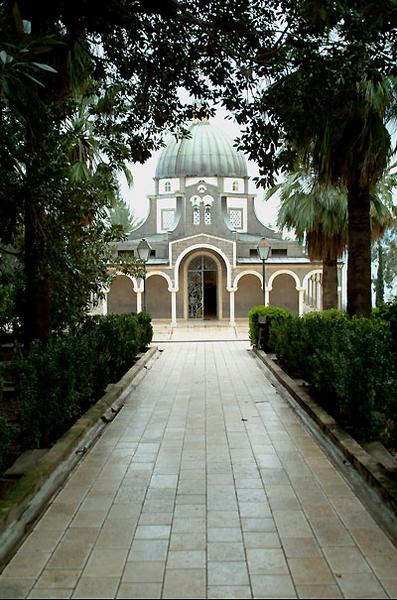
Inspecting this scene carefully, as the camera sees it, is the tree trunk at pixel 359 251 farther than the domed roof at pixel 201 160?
No

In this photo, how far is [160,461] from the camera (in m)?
6.86

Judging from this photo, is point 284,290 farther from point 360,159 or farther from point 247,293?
point 360,159

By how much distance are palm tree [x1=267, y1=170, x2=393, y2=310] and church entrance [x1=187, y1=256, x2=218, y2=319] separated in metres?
18.1

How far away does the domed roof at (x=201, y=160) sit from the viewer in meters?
47.7

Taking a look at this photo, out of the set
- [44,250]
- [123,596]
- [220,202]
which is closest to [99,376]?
[44,250]

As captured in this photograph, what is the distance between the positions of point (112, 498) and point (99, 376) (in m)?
4.94

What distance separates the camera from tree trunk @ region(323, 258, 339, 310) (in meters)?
23.2

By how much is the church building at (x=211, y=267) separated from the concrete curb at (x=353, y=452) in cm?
2913

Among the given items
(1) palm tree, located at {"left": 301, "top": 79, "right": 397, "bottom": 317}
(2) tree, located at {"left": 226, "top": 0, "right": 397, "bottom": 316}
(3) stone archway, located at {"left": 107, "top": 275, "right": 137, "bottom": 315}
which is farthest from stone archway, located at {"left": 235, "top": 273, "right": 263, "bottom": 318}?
(2) tree, located at {"left": 226, "top": 0, "right": 397, "bottom": 316}

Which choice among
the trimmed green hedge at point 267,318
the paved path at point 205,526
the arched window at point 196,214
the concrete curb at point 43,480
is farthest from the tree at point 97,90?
the arched window at point 196,214

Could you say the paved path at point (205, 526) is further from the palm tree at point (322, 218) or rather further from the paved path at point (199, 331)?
the paved path at point (199, 331)

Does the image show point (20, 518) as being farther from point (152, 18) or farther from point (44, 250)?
point (152, 18)

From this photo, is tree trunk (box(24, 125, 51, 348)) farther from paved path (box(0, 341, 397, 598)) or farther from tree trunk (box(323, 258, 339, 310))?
tree trunk (box(323, 258, 339, 310))

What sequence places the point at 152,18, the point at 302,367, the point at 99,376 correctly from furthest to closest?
the point at 302,367 < the point at 99,376 < the point at 152,18
